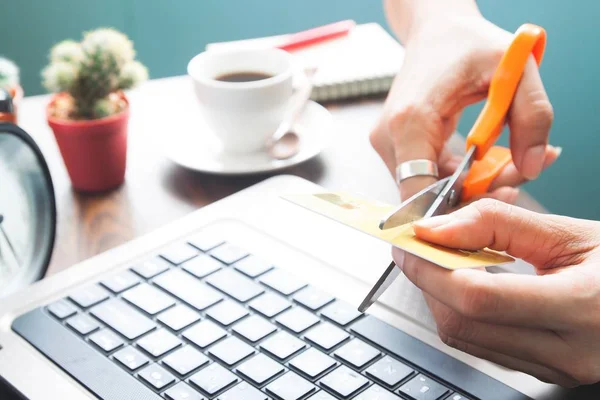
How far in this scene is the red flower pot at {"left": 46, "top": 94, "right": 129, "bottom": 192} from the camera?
710mm

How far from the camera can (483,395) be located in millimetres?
451

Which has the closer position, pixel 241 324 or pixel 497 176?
pixel 241 324

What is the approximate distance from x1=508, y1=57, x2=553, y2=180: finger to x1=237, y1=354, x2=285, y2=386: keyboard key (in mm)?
333

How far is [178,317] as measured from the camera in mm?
524

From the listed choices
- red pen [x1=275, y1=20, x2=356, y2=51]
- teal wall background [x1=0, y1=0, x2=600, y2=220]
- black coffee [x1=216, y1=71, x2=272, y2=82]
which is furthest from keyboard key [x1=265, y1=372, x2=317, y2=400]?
teal wall background [x1=0, y1=0, x2=600, y2=220]

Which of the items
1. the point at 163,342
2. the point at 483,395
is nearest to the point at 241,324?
the point at 163,342

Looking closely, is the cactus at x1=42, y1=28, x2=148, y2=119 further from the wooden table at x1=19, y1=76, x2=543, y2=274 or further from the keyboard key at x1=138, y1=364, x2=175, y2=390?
the keyboard key at x1=138, y1=364, x2=175, y2=390

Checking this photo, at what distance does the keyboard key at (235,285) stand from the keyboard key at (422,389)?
144 millimetres

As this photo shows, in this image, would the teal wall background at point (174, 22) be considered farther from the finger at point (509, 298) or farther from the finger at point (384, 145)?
the finger at point (509, 298)

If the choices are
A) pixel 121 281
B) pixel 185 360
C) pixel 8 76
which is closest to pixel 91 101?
pixel 8 76

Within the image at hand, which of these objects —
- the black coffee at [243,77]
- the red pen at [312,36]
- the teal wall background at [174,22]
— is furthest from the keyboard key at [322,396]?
the teal wall background at [174,22]

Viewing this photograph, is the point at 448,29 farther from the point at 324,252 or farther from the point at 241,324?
the point at 241,324

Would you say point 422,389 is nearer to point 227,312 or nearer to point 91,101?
point 227,312

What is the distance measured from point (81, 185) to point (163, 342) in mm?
313
